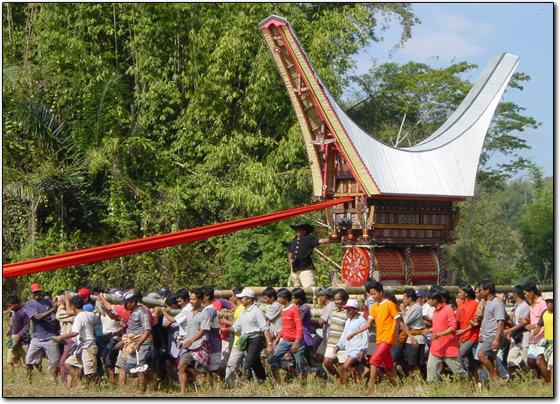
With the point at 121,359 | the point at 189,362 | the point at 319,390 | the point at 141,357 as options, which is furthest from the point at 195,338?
the point at 319,390

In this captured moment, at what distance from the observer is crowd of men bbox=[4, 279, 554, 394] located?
30.2 ft

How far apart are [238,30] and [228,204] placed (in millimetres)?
3996

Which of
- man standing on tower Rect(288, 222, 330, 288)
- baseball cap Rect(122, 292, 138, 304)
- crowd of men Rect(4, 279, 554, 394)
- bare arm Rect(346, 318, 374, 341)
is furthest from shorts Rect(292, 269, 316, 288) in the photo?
baseball cap Rect(122, 292, 138, 304)

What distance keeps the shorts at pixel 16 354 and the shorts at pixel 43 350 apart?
80 centimetres

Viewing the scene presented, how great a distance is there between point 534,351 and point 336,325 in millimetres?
2167

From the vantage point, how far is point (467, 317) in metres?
9.48

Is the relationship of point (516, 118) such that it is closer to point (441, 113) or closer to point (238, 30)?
point (441, 113)

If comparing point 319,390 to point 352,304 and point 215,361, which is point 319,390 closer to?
point 352,304

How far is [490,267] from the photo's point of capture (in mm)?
29016

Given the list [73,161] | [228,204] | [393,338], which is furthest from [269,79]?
[393,338]

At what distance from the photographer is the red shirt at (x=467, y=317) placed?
9445mm

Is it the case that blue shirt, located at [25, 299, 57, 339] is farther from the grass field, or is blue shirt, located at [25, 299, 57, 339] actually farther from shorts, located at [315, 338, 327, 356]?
shorts, located at [315, 338, 327, 356]

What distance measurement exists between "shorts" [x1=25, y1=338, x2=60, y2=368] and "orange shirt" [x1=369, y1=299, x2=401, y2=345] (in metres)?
4.13

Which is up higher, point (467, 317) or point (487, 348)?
point (467, 317)
